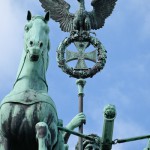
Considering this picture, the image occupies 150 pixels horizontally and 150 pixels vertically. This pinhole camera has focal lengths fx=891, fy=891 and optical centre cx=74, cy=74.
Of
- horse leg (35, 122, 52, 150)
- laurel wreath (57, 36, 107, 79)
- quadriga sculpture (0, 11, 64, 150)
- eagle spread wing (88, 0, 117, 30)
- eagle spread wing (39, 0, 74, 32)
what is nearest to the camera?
horse leg (35, 122, 52, 150)

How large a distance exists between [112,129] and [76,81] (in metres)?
7.15

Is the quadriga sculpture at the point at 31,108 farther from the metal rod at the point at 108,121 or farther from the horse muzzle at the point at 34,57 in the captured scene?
the metal rod at the point at 108,121

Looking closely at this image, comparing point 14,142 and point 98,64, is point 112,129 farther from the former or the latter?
point 98,64

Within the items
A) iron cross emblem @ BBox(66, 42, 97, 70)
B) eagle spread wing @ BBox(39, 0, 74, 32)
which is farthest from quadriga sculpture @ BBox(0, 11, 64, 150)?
eagle spread wing @ BBox(39, 0, 74, 32)

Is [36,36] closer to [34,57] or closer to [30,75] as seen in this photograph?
[34,57]

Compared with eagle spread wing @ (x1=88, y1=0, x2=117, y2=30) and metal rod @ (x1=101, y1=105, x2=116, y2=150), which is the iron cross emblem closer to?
eagle spread wing @ (x1=88, y1=0, x2=117, y2=30)

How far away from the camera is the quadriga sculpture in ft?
41.7

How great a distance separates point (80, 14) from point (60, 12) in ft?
1.91

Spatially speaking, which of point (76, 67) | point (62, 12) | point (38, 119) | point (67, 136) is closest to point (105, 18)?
point (62, 12)

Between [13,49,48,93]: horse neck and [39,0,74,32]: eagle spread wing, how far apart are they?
1048 centimetres

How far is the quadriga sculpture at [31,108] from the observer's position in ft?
41.7

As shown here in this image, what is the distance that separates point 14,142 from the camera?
12.8 m

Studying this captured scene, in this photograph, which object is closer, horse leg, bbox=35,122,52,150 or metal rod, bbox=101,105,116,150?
horse leg, bbox=35,122,52,150

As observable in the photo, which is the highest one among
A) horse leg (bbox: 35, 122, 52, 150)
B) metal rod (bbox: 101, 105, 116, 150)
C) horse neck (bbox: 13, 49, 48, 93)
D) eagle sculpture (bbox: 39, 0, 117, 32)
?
eagle sculpture (bbox: 39, 0, 117, 32)
